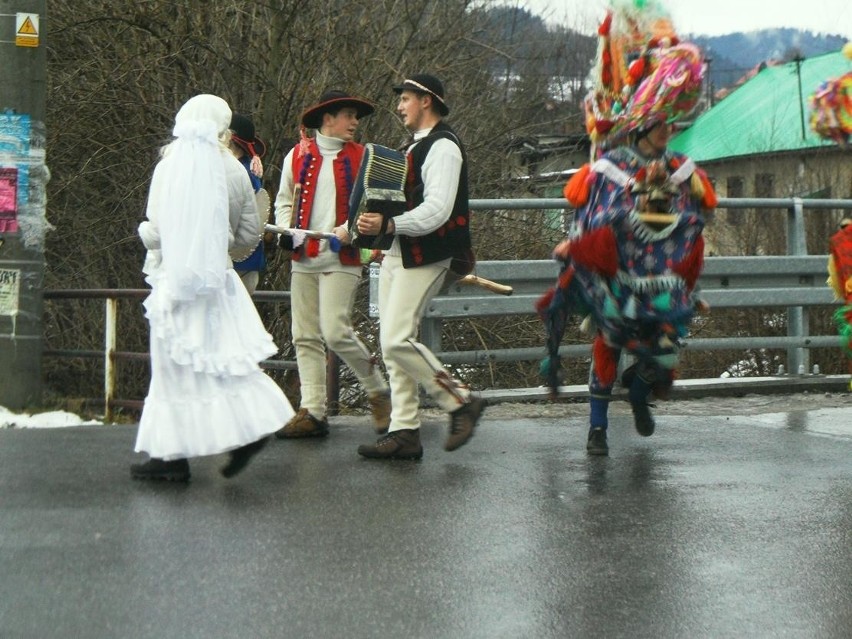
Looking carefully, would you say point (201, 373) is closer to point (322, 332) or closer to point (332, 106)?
Answer: point (322, 332)

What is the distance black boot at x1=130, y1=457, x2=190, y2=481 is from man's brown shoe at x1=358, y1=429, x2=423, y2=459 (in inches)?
42.6

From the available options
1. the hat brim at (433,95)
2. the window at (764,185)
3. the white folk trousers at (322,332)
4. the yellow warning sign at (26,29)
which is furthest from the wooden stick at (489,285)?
the window at (764,185)

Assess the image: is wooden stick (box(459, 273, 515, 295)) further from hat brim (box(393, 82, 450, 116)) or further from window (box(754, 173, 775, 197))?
window (box(754, 173, 775, 197))

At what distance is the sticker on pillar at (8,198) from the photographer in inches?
401

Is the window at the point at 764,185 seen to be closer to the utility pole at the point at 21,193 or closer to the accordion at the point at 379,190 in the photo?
the utility pole at the point at 21,193

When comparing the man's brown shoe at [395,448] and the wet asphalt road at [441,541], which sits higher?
the man's brown shoe at [395,448]

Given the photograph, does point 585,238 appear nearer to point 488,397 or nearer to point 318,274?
point 318,274

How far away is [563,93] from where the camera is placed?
19.9m

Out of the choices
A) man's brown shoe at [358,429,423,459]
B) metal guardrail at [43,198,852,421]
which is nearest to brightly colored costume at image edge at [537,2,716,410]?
man's brown shoe at [358,429,423,459]

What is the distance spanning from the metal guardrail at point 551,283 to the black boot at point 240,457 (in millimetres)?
2484

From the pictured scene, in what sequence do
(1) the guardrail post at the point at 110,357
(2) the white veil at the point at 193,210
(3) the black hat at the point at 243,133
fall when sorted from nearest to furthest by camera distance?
(2) the white veil at the point at 193,210
(3) the black hat at the point at 243,133
(1) the guardrail post at the point at 110,357

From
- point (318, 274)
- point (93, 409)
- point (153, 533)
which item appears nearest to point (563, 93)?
point (93, 409)

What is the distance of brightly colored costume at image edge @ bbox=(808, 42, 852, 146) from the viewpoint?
7.61m

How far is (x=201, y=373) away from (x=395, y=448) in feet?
3.95
